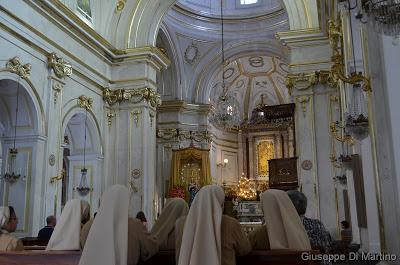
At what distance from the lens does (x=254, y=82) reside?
2452 cm

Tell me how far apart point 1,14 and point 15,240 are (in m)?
5.67

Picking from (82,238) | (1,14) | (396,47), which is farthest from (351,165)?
(1,14)

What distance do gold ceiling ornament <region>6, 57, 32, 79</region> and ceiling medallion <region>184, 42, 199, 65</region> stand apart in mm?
10117

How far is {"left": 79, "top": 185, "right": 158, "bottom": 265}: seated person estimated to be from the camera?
3389 mm

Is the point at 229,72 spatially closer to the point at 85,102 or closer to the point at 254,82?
the point at 254,82

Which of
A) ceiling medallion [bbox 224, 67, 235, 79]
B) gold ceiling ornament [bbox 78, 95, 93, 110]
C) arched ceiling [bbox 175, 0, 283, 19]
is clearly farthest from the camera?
ceiling medallion [bbox 224, 67, 235, 79]

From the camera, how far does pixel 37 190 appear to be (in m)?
9.33

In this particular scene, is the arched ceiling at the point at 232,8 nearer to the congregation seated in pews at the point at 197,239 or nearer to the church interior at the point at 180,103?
the church interior at the point at 180,103

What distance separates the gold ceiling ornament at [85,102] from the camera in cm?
1133

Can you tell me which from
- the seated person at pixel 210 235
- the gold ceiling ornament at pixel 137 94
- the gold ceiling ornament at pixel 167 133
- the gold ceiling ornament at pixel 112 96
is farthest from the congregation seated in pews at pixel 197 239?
the gold ceiling ornament at pixel 167 133

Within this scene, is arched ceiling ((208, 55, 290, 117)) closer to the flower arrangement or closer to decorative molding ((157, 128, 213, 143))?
decorative molding ((157, 128, 213, 143))

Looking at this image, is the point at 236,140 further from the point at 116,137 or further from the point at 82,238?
the point at 82,238

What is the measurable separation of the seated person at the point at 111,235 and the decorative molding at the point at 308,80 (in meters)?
8.92

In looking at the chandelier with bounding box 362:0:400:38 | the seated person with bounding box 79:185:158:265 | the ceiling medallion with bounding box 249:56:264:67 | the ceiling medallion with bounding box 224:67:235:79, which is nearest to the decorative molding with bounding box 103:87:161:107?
the seated person with bounding box 79:185:158:265
